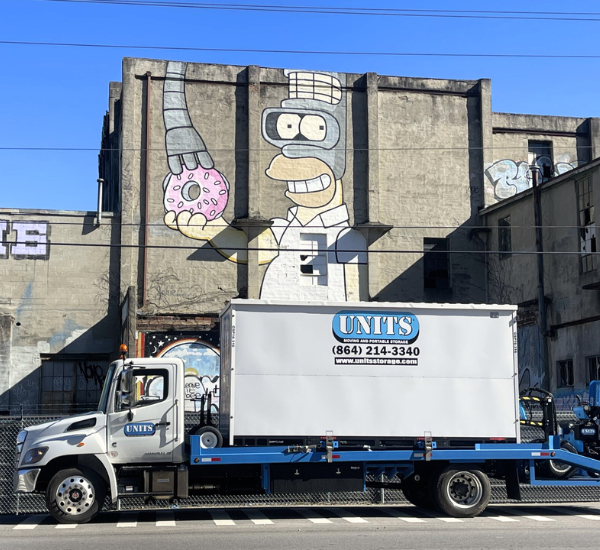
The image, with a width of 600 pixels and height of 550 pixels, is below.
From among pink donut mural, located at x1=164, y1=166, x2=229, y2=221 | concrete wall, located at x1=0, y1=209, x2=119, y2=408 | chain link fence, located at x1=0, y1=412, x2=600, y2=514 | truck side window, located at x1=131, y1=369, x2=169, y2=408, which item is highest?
pink donut mural, located at x1=164, y1=166, x2=229, y2=221

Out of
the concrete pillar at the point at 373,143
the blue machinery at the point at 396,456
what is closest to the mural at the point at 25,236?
the concrete pillar at the point at 373,143

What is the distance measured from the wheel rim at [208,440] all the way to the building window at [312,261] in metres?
18.2

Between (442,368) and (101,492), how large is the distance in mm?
5801

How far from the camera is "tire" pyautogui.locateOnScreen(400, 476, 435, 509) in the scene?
556 inches

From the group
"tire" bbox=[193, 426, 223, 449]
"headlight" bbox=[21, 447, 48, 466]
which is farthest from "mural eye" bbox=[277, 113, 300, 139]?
"headlight" bbox=[21, 447, 48, 466]

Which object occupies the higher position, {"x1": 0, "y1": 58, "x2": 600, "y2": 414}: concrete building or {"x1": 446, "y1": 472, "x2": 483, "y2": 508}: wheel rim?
{"x1": 0, "y1": 58, "x2": 600, "y2": 414}: concrete building

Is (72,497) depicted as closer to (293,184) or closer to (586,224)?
(586,224)

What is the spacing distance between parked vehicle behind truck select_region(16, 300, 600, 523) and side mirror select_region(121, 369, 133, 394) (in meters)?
0.02

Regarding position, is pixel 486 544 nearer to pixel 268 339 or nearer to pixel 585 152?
pixel 268 339

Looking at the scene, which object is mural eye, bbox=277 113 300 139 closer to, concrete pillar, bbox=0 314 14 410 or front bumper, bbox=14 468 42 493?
concrete pillar, bbox=0 314 14 410

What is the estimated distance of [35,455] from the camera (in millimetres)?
13039

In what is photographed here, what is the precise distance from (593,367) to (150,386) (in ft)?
54.1

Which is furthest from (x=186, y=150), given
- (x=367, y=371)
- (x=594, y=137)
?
(x=367, y=371)

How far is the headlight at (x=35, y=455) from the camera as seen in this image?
1302 centimetres
